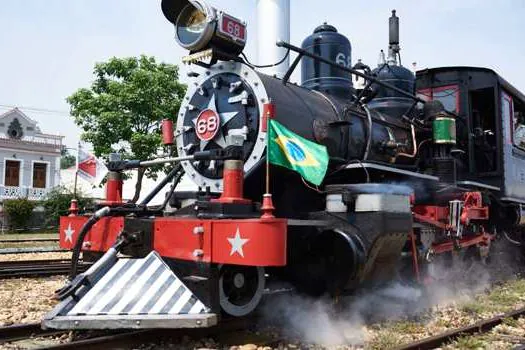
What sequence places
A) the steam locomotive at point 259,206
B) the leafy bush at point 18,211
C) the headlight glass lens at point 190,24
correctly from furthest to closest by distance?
the leafy bush at point 18,211, the headlight glass lens at point 190,24, the steam locomotive at point 259,206

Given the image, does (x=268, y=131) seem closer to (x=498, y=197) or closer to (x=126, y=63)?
(x=498, y=197)

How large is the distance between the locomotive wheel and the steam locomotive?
0.01m

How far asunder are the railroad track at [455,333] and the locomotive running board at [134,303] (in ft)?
5.40

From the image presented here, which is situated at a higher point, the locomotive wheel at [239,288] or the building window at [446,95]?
the building window at [446,95]

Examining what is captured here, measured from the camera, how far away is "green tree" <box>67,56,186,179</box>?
66.5 feet

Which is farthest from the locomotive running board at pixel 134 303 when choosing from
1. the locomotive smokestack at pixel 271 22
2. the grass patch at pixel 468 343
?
the locomotive smokestack at pixel 271 22

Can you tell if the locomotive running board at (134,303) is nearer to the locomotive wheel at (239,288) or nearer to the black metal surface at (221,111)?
the locomotive wheel at (239,288)

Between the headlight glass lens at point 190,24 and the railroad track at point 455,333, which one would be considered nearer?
the railroad track at point 455,333

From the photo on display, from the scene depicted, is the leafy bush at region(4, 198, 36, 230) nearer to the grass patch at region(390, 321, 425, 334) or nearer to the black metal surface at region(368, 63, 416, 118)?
the black metal surface at region(368, 63, 416, 118)

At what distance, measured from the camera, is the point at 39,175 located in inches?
1335

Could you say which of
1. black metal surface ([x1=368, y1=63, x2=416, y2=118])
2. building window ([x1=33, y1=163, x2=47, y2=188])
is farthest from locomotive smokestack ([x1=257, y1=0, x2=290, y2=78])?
building window ([x1=33, y1=163, x2=47, y2=188])

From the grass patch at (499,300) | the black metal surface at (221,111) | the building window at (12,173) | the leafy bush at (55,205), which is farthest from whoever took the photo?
the building window at (12,173)

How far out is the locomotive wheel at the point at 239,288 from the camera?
4.16 metres

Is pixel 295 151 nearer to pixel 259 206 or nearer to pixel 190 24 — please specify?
pixel 259 206
